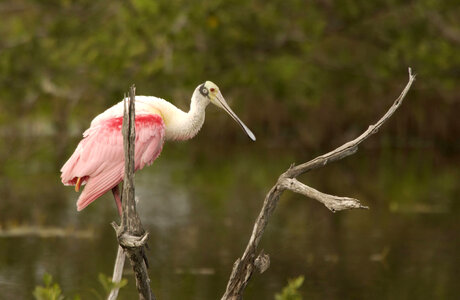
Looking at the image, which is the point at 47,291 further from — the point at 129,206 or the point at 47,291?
the point at 129,206

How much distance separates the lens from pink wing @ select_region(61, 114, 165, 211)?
5.94 metres

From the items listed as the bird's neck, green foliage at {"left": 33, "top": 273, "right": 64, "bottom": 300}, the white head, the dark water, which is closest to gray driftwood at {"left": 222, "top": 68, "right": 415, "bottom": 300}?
the white head

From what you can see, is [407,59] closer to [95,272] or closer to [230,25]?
[230,25]

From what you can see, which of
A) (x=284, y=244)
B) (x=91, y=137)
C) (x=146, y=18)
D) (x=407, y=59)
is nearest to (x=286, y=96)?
(x=407, y=59)

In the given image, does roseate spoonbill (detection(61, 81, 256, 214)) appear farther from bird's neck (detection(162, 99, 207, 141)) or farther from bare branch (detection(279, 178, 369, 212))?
bare branch (detection(279, 178, 369, 212))

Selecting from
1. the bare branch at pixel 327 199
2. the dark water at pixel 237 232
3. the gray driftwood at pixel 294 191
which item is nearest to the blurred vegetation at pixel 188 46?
the dark water at pixel 237 232

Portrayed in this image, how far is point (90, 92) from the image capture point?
1722 cm

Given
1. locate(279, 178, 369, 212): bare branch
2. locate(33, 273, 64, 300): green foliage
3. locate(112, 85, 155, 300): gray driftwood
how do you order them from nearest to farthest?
locate(33, 273, 64, 300): green foliage, locate(279, 178, 369, 212): bare branch, locate(112, 85, 155, 300): gray driftwood

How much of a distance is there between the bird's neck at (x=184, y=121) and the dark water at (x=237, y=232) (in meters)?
3.37

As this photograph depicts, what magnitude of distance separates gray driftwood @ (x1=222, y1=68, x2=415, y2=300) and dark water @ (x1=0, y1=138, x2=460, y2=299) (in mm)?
3194

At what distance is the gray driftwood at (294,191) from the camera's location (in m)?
5.36

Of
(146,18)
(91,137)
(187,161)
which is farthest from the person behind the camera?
(187,161)

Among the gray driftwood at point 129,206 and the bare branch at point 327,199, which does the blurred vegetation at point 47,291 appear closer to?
the gray driftwood at point 129,206

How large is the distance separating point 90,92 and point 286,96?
3777 mm
